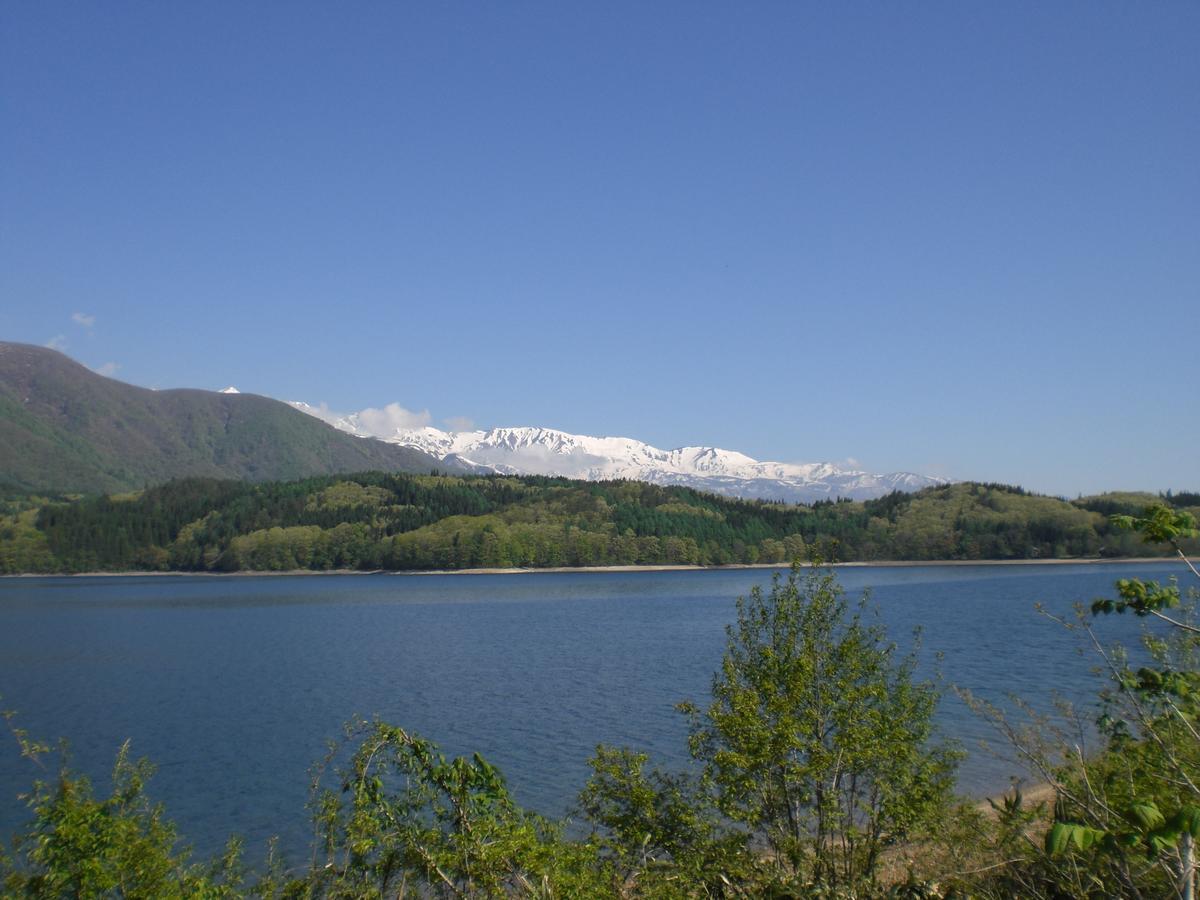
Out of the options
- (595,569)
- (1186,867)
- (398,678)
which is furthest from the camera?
(595,569)

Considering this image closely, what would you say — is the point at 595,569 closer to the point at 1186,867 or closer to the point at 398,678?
the point at 398,678

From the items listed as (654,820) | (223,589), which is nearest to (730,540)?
(223,589)

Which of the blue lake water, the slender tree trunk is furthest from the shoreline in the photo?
the slender tree trunk

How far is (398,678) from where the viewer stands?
164ft

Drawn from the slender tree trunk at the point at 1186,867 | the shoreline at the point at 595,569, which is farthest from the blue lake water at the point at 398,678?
the shoreline at the point at 595,569

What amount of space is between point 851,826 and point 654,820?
2.52m

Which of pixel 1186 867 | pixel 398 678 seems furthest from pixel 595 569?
pixel 1186 867

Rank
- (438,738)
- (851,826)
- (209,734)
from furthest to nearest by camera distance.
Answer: (209,734), (438,738), (851,826)

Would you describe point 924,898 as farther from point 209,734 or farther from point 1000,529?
point 1000,529

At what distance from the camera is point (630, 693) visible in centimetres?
4119

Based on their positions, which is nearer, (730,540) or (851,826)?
(851,826)

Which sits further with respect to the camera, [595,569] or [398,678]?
[595,569]

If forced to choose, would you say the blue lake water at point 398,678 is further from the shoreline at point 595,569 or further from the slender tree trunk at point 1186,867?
the shoreline at point 595,569

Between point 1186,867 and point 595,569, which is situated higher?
point 1186,867
